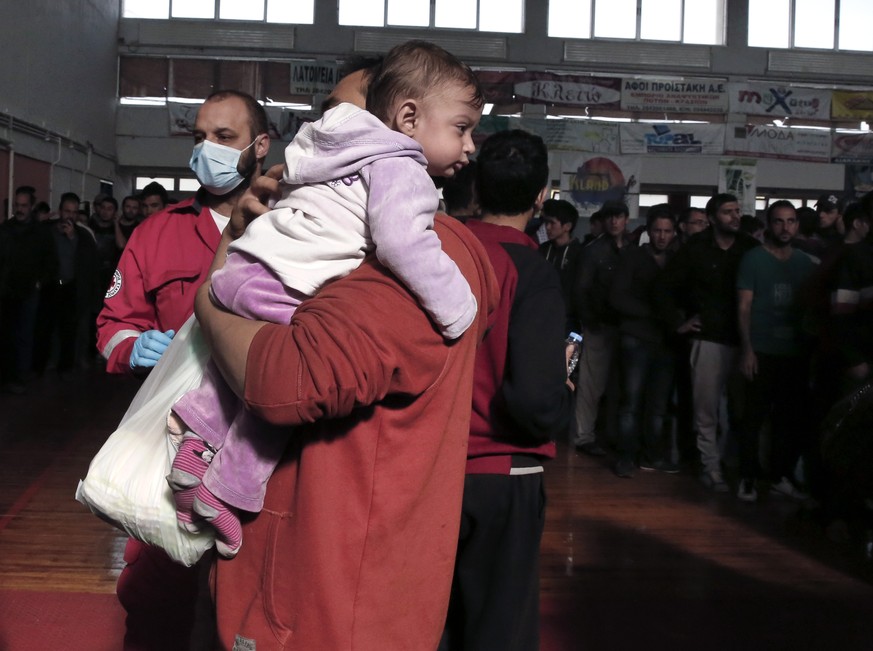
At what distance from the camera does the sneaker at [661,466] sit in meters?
6.57

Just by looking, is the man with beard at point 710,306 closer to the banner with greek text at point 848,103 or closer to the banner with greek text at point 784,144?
the banner with greek text at point 784,144

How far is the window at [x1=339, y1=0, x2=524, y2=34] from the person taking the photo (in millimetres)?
18844

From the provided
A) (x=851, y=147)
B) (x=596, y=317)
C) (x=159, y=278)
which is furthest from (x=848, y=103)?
(x=159, y=278)

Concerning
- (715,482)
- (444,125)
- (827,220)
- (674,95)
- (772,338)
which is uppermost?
(674,95)

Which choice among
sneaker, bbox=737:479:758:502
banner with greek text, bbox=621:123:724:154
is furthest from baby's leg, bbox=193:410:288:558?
banner with greek text, bbox=621:123:724:154

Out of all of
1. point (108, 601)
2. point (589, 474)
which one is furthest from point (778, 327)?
point (108, 601)

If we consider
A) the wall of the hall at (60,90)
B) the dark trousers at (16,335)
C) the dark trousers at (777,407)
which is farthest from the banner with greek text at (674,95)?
the dark trousers at (777,407)

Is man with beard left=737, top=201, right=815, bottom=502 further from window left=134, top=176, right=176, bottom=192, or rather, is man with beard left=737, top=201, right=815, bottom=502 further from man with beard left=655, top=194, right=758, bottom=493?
window left=134, top=176, right=176, bottom=192

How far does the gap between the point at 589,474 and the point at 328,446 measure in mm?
5247

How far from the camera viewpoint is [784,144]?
18328mm

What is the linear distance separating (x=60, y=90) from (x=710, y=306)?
40.6 ft

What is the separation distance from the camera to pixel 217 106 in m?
2.49

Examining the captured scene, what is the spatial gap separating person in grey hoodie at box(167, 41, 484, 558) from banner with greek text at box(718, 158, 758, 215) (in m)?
15.4

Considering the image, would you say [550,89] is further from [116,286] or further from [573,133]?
[116,286]
